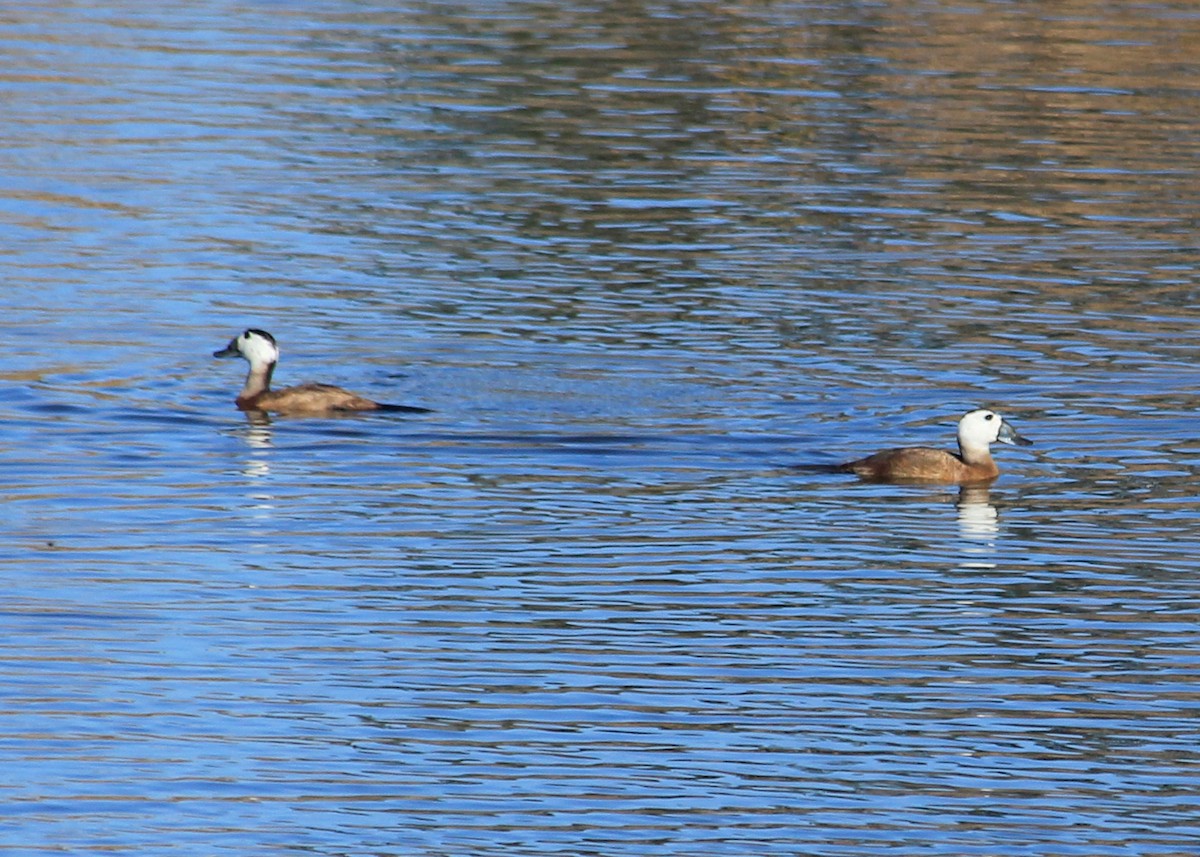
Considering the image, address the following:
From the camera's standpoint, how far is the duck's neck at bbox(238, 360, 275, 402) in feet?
62.8

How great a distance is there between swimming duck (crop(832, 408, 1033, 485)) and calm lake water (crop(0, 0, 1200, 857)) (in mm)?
225

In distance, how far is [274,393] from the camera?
1892 cm

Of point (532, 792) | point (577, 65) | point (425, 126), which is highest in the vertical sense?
point (577, 65)

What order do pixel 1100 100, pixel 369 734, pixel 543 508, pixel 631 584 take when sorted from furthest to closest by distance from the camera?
pixel 1100 100, pixel 543 508, pixel 631 584, pixel 369 734

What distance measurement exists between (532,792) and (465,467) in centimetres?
662

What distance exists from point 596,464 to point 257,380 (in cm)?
325

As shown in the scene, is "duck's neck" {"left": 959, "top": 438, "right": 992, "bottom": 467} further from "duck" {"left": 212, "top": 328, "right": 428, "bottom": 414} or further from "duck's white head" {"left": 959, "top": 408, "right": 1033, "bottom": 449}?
"duck" {"left": 212, "top": 328, "right": 428, "bottom": 414}

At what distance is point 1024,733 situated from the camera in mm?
11555

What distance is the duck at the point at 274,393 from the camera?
733 inches

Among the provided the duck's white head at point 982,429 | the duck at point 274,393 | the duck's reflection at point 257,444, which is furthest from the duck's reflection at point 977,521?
the duck's reflection at point 257,444

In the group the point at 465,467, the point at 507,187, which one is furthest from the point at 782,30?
the point at 465,467

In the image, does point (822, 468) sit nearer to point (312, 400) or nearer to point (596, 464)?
point (596, 464)

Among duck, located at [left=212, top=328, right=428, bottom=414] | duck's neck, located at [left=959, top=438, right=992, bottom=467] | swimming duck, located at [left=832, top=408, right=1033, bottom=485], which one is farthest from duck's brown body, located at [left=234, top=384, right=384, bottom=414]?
duck's neck, located at [left=959, top=438, right=992, bottom=467]

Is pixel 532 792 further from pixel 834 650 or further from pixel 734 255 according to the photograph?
pixel 734 255
